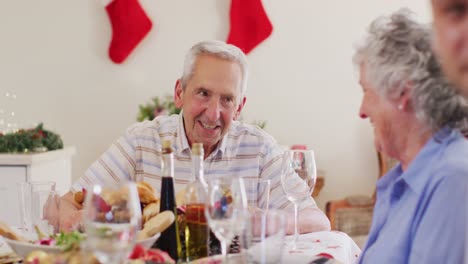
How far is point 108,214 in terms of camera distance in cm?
103

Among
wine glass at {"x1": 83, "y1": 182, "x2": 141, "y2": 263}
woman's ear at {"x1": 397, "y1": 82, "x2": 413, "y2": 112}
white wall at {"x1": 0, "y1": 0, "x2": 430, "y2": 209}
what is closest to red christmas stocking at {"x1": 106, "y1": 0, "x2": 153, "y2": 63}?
white wall at {"x1": 0, "y1": 0, "x2": 430, "y2": 209}

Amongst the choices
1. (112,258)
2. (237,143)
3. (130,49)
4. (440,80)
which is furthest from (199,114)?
(130,49)

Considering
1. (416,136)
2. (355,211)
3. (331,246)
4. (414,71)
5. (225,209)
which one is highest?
Result: (414,71)

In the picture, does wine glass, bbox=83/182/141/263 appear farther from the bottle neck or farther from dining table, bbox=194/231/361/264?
dining table, bbox=194/231/361/264

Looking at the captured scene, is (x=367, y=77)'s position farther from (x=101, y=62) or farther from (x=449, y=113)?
(x=101, y=62)

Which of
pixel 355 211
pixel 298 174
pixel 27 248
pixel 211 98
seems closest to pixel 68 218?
pixel 27 248

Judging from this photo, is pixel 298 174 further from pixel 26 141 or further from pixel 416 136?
pixel 26 141

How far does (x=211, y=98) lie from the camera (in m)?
2.12

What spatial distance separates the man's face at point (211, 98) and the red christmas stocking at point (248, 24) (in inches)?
87.6

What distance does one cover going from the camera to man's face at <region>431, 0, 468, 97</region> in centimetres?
73

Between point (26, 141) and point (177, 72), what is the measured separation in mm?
1233

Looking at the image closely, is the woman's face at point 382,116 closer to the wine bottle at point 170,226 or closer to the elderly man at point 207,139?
the wine bottle at point 170,226

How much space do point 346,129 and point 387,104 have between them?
310cm

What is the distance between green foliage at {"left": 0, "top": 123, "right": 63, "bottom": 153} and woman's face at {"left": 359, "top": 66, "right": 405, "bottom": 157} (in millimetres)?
2398
